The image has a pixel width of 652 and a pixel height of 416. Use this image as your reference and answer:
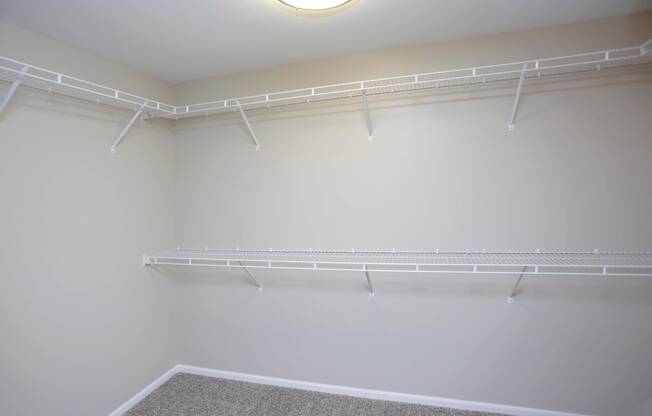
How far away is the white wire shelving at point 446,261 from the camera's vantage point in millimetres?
1753

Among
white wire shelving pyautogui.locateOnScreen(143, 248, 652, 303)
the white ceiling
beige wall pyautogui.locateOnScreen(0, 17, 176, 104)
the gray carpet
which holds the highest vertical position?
the white ceiling

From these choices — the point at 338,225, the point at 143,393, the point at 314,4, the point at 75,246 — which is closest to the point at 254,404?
the point at 143,393

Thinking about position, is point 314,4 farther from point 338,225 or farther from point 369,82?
point 338,225

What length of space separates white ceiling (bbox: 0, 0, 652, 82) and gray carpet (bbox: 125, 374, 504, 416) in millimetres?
2068

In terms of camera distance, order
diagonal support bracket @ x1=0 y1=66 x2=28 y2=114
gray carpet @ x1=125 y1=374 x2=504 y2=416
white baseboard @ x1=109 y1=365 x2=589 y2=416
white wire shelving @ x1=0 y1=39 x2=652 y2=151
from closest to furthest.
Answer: diagonal support bracket @ x1=0 y1=66 x2=28 y2=114 → white wire shelving @ x1=0 y1=39 x2=652 y2=151 → white baseboard @ x1=109 y1=365 x2=589 y2=416 → gray carpet @ x1=125 y1=374 x2=504 y2=416

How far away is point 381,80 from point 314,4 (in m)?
0.68

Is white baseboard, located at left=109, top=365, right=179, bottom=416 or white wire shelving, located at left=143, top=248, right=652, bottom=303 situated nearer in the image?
white wire shelving, located at left=143, top=248, right=652, bottom=303

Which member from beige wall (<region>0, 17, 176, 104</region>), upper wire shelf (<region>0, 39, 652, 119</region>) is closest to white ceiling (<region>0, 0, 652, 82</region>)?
beige wall (<region>0, 17, 176, 104</region>)

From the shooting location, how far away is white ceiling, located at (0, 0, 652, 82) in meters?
1.61

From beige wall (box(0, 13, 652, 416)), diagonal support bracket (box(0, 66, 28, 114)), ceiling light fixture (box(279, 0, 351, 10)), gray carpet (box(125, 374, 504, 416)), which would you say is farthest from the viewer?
gray carpet (box(125, 374, 504, 416))

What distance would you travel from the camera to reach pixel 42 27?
5.72 feet

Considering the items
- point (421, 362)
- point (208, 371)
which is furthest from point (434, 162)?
point (208, 371)

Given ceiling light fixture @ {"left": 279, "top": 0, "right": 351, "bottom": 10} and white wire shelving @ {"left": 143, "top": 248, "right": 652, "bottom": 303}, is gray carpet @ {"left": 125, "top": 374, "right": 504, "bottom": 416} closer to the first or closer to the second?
Result: white wire shelving @ {"left": 143, "top": 248, "right": 652, "bottom": 303}

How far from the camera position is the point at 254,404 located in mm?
2230
